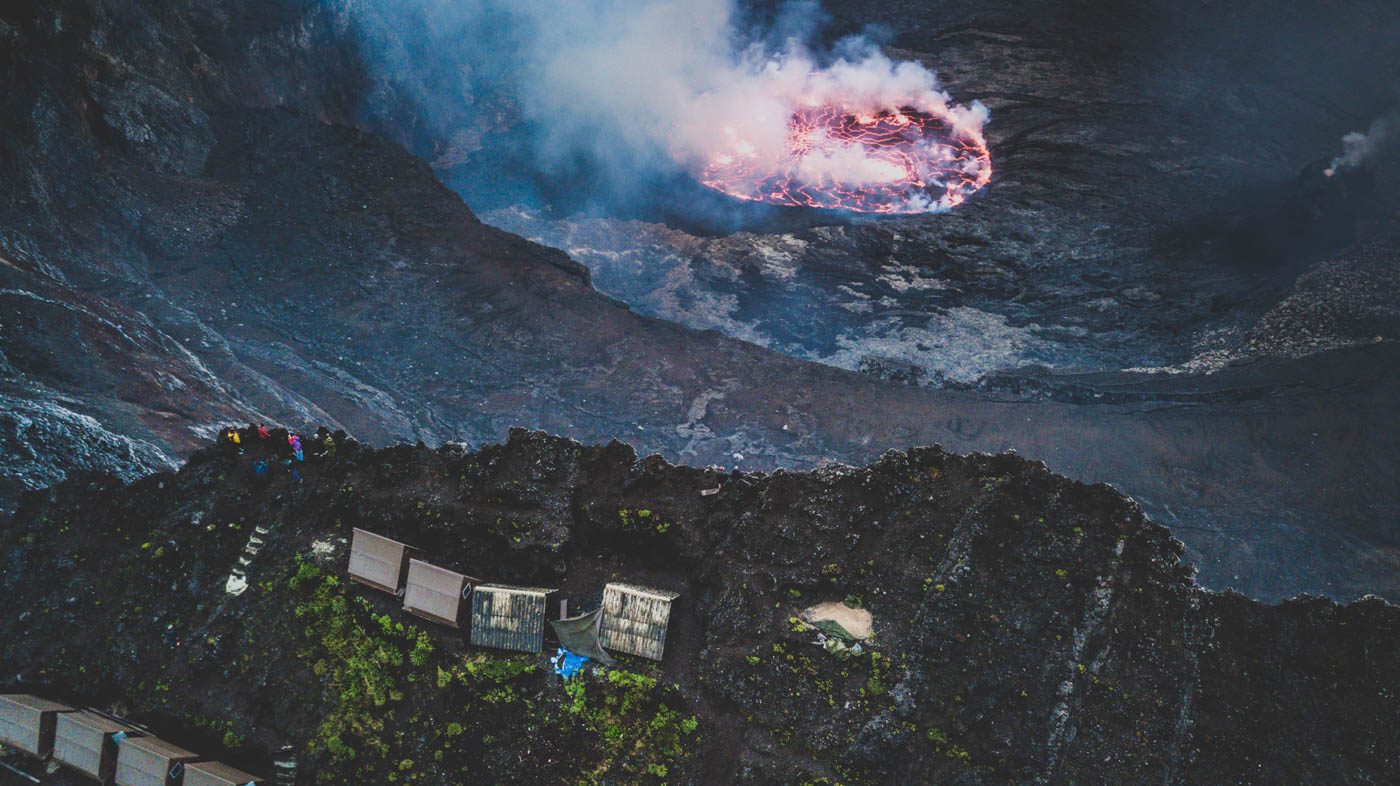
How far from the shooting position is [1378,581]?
44.2 feet

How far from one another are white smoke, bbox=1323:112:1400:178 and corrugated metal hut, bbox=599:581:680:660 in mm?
17548

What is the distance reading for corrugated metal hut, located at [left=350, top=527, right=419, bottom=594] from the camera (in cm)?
957

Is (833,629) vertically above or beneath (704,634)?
above

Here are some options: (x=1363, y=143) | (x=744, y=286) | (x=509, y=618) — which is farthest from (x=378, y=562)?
(x=1363, y=143)

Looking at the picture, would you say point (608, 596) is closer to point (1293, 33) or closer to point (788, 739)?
point (788, 739)

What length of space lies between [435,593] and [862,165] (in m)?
14.8

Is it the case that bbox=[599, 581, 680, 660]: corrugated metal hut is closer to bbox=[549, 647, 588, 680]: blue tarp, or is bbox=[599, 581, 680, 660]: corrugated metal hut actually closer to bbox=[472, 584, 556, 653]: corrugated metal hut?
bbox=[549, 647, 588, 680]: blue tarp

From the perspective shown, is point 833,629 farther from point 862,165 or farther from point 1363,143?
point 1363,143

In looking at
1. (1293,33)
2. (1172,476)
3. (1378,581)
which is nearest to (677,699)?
(1172,476)

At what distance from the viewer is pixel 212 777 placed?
8.59 metres

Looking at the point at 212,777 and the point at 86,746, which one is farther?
the point at 86,746

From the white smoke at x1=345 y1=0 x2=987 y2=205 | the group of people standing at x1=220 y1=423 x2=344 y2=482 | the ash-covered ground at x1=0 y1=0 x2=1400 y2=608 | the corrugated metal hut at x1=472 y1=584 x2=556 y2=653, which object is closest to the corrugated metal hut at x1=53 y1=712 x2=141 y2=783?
the group of people standing at x1=220 y1=423 x2=344 y2=482

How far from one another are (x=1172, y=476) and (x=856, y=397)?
18.4 ft

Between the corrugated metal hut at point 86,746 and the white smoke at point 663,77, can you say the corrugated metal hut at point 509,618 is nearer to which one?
the corrugated metal hut at point 86,746
